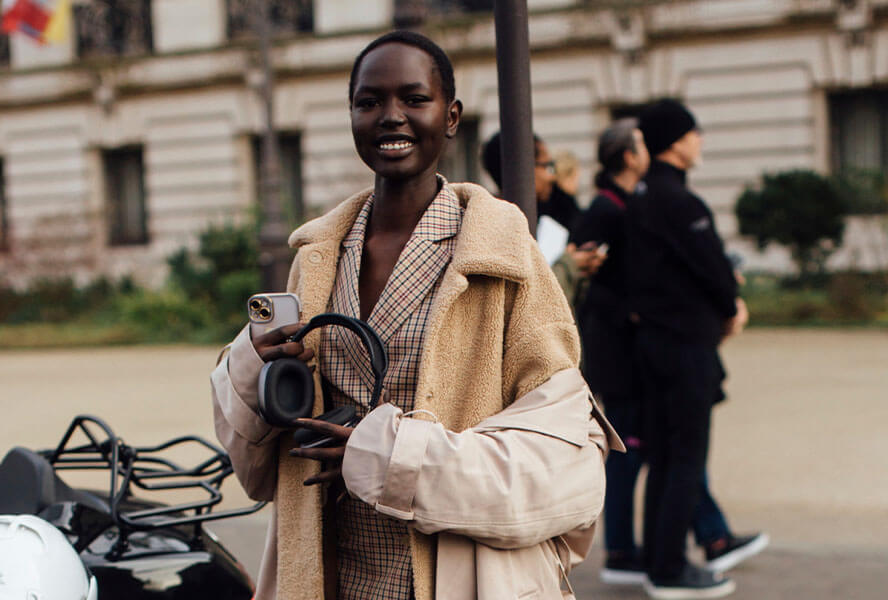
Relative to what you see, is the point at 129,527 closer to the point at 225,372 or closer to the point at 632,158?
the point at 225,372

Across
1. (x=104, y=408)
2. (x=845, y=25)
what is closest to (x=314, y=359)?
(x=104, y=408)

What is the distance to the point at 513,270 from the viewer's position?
185 cm

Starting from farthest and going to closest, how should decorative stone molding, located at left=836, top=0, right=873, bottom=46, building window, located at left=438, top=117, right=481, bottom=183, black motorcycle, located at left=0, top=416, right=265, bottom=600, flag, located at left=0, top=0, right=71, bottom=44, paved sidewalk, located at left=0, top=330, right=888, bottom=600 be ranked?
building window, located at left=438, top=117, right=481, bottom=183 → flag, located at left=0, top=0, right=71, bottom=44 → decorative stone molding, located at left=836, top=0, right=873, bottom=46 → paved sidewalk, located at left=0, top=330, right=888, bottom=600 → black motorcycle, located at left=0, top=416, right=265, bottom=600

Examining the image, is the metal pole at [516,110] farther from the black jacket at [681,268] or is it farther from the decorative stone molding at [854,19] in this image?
the decorative stone molding at [854,19]

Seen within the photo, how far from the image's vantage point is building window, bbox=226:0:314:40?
23062 millimetres

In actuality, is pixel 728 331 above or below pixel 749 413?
above

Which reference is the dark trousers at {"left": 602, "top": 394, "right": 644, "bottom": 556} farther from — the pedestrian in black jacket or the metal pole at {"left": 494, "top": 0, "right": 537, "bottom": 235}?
the metal pole at {"left": 494, "top": 0, "right": 537, "bottom": 235}

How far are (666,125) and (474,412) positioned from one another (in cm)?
306

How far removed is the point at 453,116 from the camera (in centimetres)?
205

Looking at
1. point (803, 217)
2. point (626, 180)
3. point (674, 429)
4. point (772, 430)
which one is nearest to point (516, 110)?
point (674, 429)

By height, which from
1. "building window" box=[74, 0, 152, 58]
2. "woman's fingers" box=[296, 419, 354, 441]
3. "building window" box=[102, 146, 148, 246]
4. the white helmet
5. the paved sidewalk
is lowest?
the paved sidewalk

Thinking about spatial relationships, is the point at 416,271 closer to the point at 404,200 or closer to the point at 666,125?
the point at 404,200

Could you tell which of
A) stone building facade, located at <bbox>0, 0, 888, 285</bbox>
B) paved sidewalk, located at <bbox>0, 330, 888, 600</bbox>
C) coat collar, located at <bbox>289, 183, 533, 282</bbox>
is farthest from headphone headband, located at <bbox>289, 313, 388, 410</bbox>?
stone building facade, located at <bbox>0, 0, 888, 285</bbox>

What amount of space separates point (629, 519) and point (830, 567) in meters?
0.98
